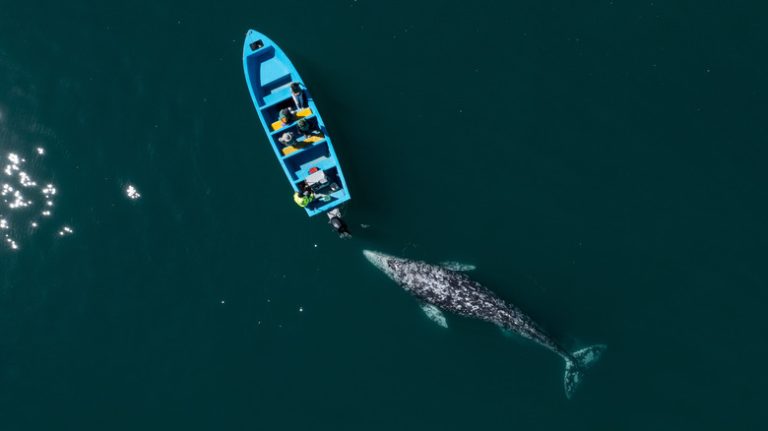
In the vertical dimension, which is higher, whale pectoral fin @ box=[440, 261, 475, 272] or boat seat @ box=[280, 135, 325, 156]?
boat seat @ box=[280, 135, 325, 156]

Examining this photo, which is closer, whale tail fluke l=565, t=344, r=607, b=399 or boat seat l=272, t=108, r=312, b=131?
whale tail fluke l=565, t=344, r=607, b=399

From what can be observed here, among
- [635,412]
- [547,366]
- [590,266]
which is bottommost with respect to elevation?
[635,412]

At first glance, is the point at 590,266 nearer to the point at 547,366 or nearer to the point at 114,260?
the point at 547,366

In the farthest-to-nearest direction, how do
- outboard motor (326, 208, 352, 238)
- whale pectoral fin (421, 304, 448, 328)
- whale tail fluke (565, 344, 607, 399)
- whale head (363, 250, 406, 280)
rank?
whale pectoral fin (421, 304, 448, 328)
whale head (363, 250, 406, 280)
whale tail fluke (565, 344, 607, 399)
outboard motor (326, 208, 352, 238)

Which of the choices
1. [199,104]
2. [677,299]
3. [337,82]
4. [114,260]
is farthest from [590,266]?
[114,260]

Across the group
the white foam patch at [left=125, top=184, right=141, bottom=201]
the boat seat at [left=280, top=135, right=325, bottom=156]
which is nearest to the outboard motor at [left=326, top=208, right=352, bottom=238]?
the boat seat at [left=280, top=135, right=325, bottom=156]

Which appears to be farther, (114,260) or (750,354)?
(114,260)

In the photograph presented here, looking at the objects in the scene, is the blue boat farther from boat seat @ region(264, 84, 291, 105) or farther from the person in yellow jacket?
the person in yellow jacket

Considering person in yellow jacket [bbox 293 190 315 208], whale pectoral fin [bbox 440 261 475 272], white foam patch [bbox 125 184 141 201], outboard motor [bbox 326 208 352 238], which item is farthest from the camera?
white foam patch [bbox 125 184 141 201]

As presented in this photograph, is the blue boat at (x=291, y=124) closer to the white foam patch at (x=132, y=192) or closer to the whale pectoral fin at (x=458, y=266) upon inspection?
the whale pectoral fin at (x=458, y=266)

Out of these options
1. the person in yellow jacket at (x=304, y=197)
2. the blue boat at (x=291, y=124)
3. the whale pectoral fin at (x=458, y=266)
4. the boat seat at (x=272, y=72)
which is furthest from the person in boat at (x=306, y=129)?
the whale pectoral fin at (x=458, y=266)
